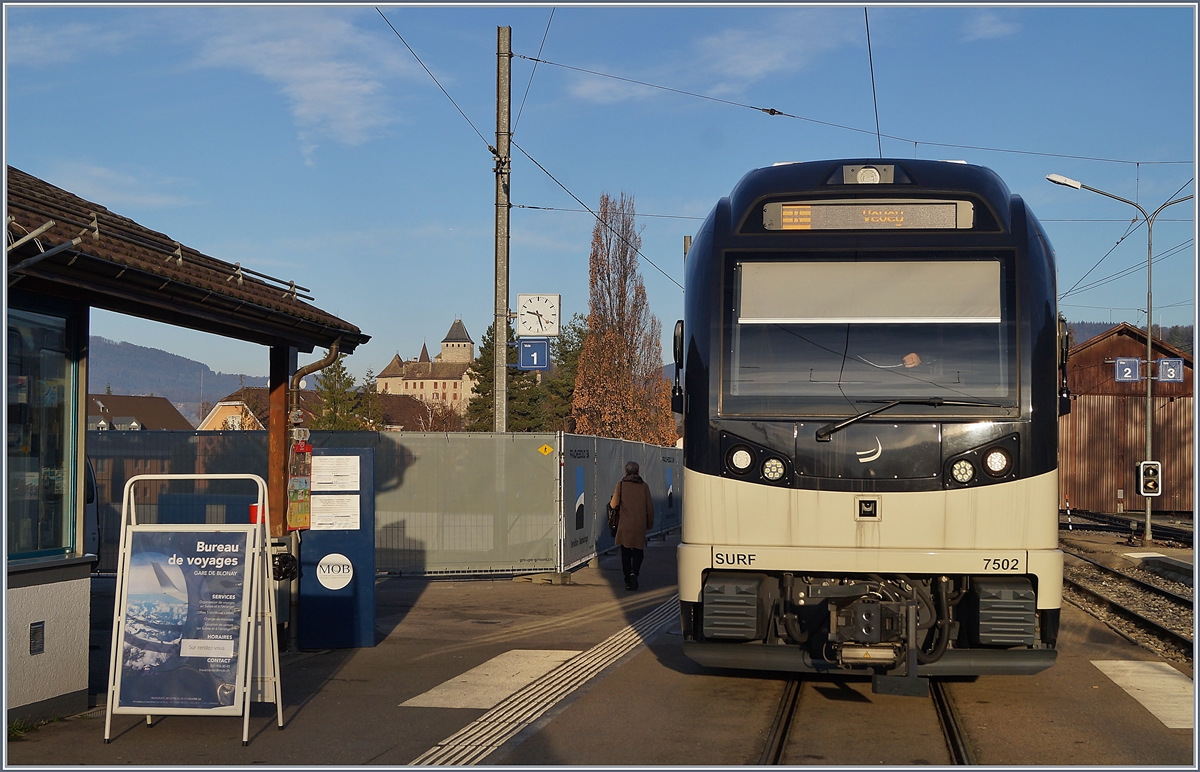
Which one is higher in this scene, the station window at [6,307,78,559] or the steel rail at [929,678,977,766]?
the station window at [6,307,78,559]

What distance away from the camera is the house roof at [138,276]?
23.5ft

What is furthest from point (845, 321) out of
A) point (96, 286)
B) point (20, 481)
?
point (20, 481)

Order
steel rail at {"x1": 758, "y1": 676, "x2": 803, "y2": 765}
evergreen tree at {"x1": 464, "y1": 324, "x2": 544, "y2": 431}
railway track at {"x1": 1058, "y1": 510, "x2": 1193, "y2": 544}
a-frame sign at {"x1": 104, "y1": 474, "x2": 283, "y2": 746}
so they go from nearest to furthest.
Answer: steel rail at {"x1": 758, "y1": 676, "x2": 803, "y2": 765}
a-frame sign at {"x1": 104, "y1": 474, "x2": 283, "y2": 746}
railway track at {"x1": 1058, "y1": 510, "x2": 1193, "y2": 544}
evergreen tree at {"x1": 464, "y1": 324, "x2": 544, "y2": 431}

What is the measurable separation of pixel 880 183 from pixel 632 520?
27.9ft

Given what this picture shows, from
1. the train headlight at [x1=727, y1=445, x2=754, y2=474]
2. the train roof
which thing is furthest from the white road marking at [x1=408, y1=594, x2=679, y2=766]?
the train roof

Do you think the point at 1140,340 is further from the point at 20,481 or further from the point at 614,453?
A: the point at 20,481

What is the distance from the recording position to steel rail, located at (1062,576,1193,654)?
38.1ft

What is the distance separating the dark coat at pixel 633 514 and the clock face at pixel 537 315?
2858mm

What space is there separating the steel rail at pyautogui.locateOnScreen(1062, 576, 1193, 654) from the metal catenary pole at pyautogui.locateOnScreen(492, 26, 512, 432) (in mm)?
8547

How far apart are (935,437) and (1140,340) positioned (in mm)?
38839

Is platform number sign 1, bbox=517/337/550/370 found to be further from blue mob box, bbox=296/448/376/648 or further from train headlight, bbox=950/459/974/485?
train headlight, bbox=950/459/974/485

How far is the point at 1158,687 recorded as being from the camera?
348 inches

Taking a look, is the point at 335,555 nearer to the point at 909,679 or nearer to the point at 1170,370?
the point at 909,679

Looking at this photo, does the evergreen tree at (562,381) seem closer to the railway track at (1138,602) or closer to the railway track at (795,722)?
the railway track at (1138,602)
